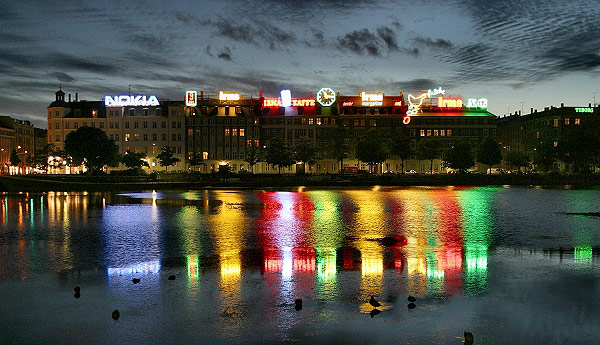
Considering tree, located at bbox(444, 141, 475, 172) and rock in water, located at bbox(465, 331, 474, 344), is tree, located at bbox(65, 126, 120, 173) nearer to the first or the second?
tree, located at bbox(444, 141, 475, 172)

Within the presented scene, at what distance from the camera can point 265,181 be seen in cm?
8762

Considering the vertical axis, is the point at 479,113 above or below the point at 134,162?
above

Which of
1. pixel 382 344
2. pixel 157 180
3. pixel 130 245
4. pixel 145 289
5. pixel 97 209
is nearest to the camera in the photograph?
pixel 382 344

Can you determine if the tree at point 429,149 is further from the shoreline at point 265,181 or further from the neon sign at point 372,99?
the shoreline at point 265,181

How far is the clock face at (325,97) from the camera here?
143875mm

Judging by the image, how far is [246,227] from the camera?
2698 cm

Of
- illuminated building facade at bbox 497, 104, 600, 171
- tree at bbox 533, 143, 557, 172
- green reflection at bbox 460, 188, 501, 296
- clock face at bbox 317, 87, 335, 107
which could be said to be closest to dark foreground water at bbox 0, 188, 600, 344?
green reflection at bbox 460, 188, 501, 296

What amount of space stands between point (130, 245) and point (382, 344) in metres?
14.2

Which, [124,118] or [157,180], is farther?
[124,118]

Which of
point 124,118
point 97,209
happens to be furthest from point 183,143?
point 97,209

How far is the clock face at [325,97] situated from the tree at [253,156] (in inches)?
880

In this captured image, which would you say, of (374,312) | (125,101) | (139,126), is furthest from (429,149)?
(374,312)

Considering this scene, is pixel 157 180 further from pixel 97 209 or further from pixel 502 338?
pixel 502 338

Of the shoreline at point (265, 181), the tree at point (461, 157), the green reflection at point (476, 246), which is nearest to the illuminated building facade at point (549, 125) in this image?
the tree at point (461, 157)
